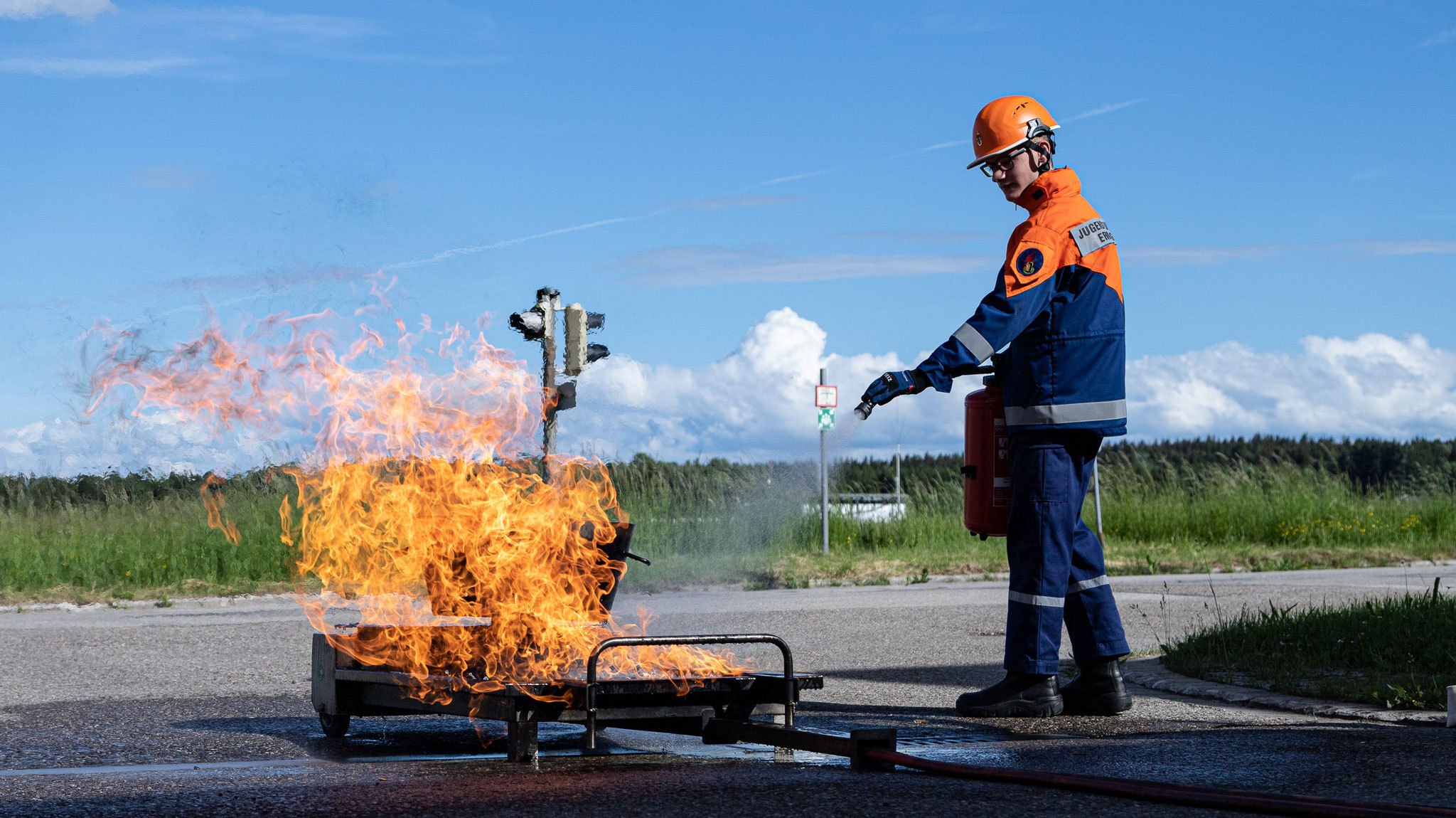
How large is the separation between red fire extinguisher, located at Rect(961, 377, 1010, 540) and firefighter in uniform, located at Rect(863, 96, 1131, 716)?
0.27 metres

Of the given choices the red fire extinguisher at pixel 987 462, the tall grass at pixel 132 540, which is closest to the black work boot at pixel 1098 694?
the red fire extinguisher at pixel 987 462

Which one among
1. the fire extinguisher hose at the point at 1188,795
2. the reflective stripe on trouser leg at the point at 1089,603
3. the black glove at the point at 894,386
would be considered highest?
the black glove at the point at 894,386

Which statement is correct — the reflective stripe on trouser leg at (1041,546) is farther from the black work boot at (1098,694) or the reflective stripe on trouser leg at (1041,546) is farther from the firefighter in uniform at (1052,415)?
the black work boot at (1098,694)

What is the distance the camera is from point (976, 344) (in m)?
6.00

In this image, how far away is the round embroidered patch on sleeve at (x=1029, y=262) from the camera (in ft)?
20.1

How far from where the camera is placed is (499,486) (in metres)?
6.00

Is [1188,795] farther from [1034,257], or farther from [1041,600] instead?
[1034,257]

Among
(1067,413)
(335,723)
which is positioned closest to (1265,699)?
(1067,413)

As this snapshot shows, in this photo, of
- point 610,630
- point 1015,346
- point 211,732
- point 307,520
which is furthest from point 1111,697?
point 211,732

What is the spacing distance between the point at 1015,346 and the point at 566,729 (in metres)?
2.75

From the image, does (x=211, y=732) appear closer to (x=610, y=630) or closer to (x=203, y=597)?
(x=610, y=630)

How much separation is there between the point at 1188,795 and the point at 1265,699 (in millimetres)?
3077

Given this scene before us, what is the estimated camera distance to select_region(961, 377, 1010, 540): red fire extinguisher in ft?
21.7

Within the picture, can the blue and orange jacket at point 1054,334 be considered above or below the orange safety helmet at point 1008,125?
below
